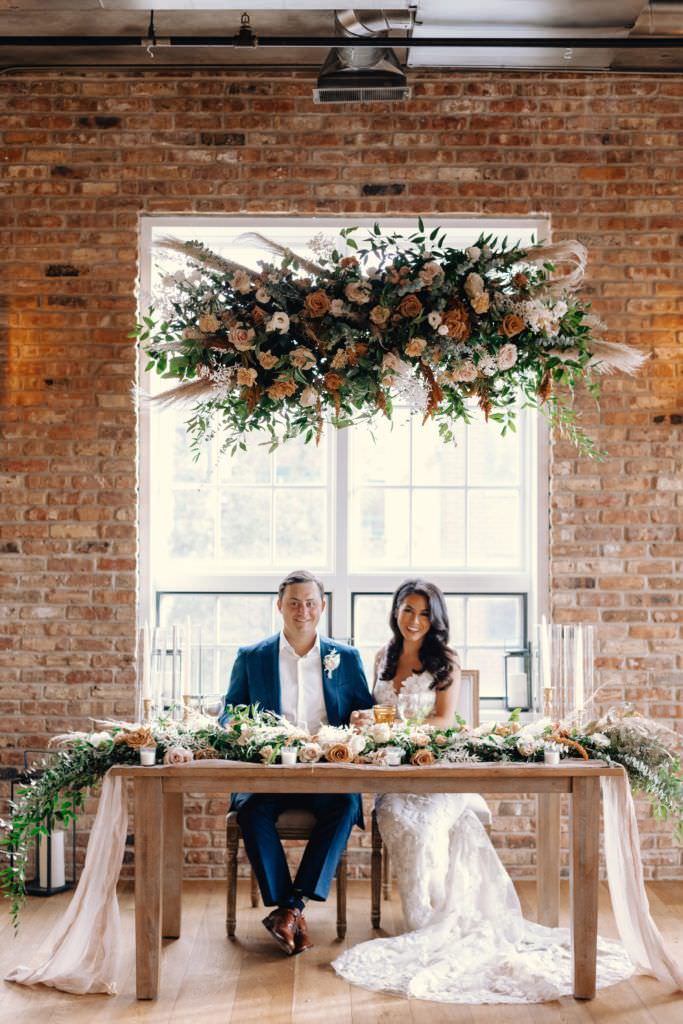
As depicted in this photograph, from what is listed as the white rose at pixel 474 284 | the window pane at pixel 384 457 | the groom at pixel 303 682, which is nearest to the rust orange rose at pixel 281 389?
the white rose at pixel 474 284

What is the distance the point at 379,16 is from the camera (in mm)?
4391

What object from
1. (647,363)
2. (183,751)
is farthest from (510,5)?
(183,751)

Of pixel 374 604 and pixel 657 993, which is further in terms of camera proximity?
pixel 374 604

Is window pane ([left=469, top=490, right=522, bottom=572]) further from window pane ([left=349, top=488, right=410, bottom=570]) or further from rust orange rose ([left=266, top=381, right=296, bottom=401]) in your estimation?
rust orange rose ([left=266, top=381, right=296, bottom=401])

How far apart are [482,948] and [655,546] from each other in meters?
2.02

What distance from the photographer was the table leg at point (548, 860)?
4445 millimetres

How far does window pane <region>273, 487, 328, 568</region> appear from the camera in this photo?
18.1 ft

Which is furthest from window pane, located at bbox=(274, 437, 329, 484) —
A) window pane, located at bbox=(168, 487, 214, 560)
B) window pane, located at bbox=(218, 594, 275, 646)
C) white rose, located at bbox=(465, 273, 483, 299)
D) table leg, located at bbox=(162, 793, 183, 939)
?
table leg, located at bbox=(162, 793, 183, 939)

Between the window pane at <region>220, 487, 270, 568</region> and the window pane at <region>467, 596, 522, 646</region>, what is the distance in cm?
99

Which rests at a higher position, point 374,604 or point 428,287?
point 428,287

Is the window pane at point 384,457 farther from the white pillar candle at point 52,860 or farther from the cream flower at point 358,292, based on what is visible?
the white pillar candle at point 52,860

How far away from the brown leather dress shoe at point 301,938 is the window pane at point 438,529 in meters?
1.85

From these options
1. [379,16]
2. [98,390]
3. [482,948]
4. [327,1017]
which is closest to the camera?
[327,1017]

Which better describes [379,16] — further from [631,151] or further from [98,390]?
[98,390]
